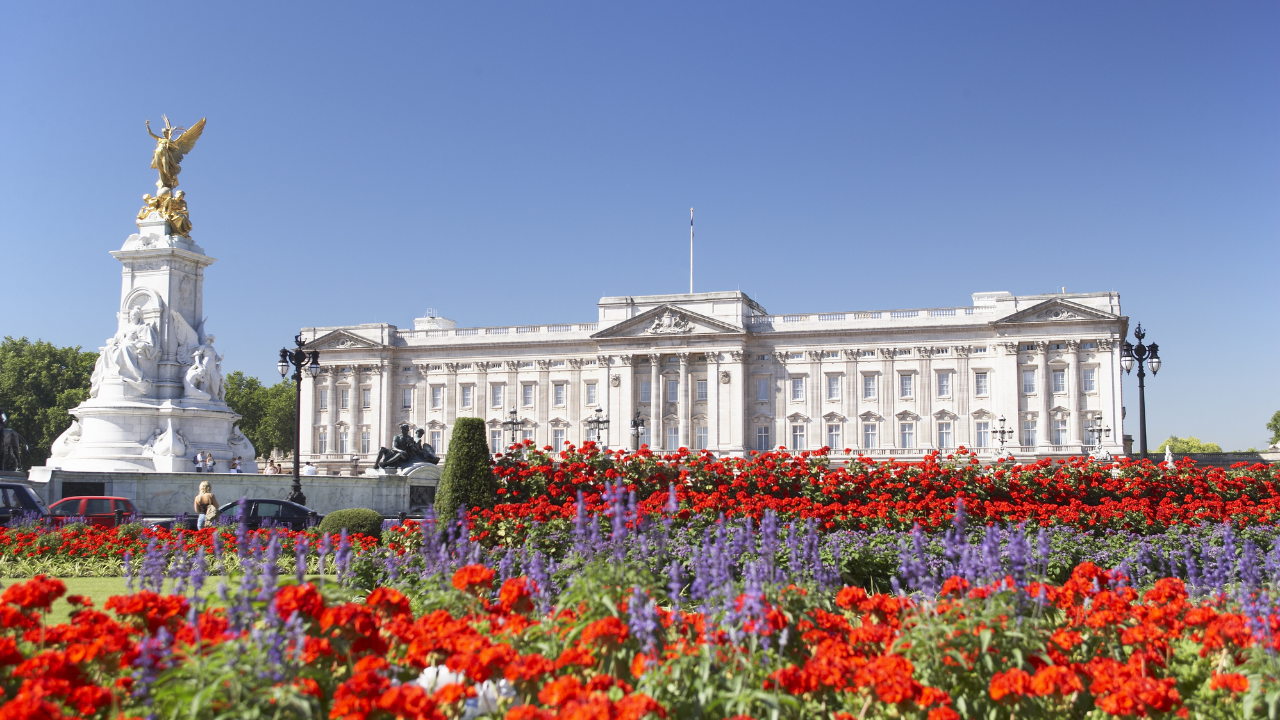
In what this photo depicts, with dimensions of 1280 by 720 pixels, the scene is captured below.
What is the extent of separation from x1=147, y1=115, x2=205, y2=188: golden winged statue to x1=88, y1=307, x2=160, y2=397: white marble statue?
394 centimetres

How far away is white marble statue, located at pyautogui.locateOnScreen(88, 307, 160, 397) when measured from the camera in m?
25.3

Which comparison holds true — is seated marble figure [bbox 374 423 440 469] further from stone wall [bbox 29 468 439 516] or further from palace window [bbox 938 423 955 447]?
palace window [bbox 938 423 955 447]

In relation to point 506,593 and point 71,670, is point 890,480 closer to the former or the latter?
point 506,593

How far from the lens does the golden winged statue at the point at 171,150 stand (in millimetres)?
27188

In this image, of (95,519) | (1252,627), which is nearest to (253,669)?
(1252,627)

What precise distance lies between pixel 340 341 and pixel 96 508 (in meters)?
56.1

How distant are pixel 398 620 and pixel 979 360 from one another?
63759 mm

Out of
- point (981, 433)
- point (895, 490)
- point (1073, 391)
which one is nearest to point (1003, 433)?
point (981, 433)

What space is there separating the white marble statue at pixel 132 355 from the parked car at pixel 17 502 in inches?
279

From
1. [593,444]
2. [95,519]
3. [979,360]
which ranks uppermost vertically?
[979,360]

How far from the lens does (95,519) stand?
1881cm

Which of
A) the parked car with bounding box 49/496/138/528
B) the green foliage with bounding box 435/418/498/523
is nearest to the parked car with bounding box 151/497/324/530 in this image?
the parked car with bounding box 49/496/138/528

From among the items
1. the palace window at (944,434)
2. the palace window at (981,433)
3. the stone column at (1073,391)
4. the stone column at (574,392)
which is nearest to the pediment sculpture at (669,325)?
the stone column at (574,392)

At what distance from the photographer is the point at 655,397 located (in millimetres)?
69500
